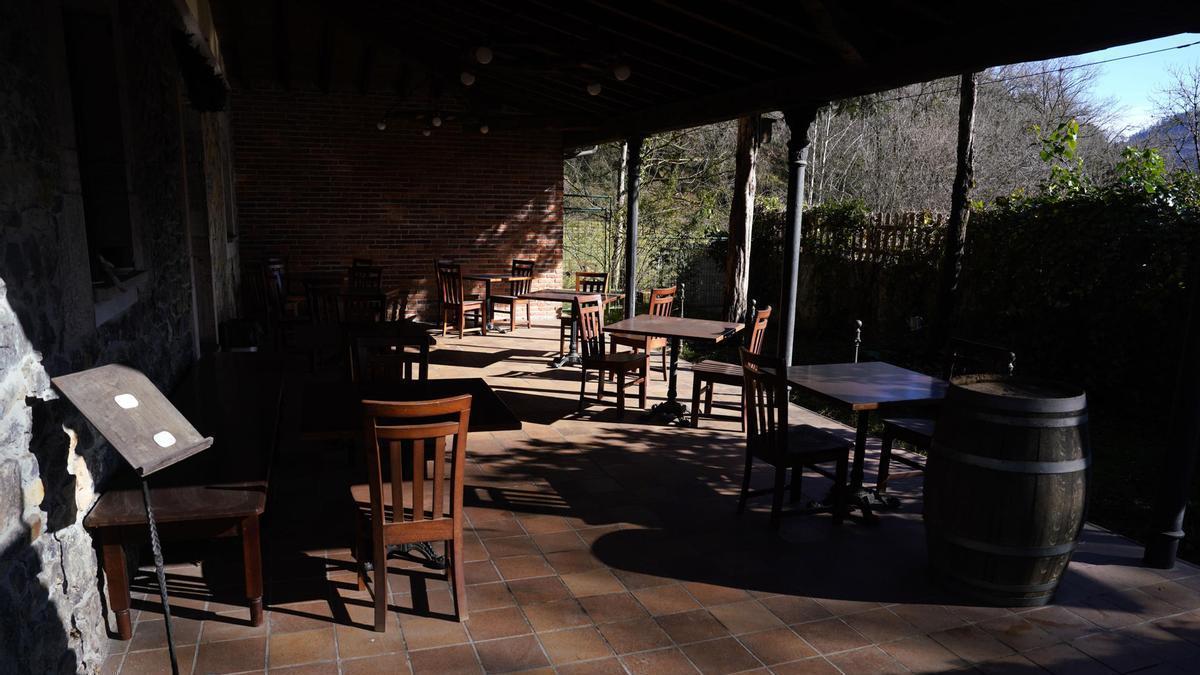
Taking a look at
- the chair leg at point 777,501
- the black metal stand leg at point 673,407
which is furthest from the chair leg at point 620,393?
the chair leg at point 777,501

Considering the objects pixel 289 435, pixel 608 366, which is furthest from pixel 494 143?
pixel 289 435

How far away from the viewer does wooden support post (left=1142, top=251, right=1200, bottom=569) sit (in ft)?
10.6

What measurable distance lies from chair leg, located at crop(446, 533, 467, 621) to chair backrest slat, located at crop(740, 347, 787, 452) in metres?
1.55

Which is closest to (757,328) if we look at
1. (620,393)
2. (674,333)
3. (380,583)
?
(674,333)

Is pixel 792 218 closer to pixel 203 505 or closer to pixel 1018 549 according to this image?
pixel 1018 549

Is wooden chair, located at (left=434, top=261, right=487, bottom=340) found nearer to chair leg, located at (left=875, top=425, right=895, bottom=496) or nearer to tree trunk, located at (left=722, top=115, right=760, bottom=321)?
tree trunk, located at (left=722, top=115, right=760, bottom=321)

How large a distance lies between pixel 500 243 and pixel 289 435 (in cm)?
565

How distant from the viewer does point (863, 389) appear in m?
3.88

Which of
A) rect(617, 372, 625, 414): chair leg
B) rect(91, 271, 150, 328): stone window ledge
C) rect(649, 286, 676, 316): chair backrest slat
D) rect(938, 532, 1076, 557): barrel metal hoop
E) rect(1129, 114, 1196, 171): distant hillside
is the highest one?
rect(1129, 114, 1196, 171): distant hillside

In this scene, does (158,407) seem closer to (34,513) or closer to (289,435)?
(34,513)

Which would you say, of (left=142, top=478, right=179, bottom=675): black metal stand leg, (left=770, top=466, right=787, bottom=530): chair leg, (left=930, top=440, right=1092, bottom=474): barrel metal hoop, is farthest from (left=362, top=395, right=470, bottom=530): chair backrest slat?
(left=930, top=440, right=1092, bottom=474): barrel metal hoop

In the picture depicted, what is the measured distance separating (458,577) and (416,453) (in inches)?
21.4

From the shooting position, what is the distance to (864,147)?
17906 millimetres

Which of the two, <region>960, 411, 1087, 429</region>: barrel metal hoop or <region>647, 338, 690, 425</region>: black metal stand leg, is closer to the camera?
<region>960, 411, 1087, 429</region>: barrel metal hoop
